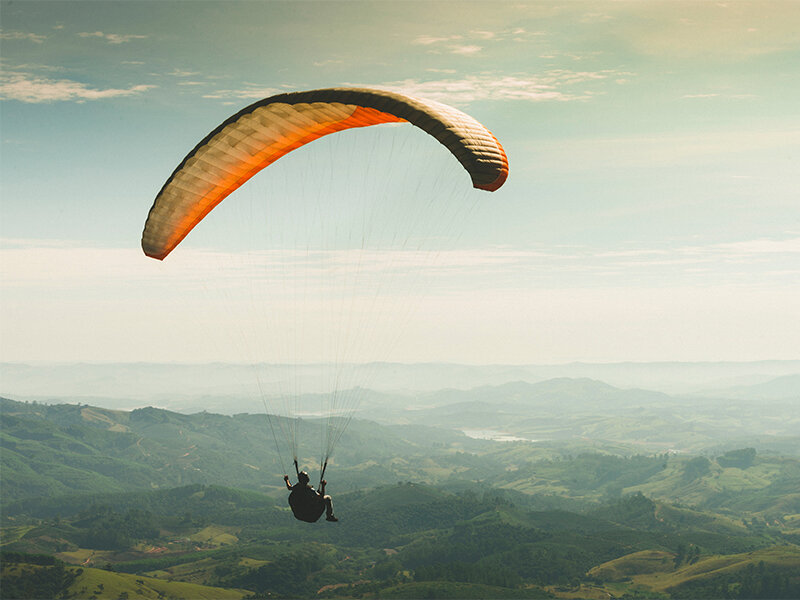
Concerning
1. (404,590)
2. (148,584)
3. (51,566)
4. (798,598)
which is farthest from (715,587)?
(51,566)

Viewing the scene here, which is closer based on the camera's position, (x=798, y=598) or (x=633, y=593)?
(x=798, y=598)

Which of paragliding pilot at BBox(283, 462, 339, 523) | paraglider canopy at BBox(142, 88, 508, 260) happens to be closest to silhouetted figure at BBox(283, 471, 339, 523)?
paragliding pilot at BBox(283, 462, 339, 523)

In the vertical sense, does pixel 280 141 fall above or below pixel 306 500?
above

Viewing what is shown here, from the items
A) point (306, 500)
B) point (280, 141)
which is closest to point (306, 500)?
point (306, 500)

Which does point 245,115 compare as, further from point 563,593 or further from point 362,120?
point 563,593

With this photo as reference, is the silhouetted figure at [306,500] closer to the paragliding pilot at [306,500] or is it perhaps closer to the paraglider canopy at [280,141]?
the paragliding pilot at [306,500]

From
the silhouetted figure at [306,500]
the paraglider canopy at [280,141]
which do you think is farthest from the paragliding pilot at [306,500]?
the paraglider canopy at [280,141]

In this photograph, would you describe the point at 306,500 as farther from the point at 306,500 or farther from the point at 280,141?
the point at 280,141

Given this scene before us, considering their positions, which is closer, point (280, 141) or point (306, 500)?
point (306, 500)

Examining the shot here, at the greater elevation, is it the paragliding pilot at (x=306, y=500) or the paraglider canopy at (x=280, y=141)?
the paraglider canopy at (x=280, y=141)

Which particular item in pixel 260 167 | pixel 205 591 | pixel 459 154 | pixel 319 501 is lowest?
pixel 205 591

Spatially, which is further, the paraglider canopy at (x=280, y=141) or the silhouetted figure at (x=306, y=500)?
the silhouetted figure at (x=306, y=500)
